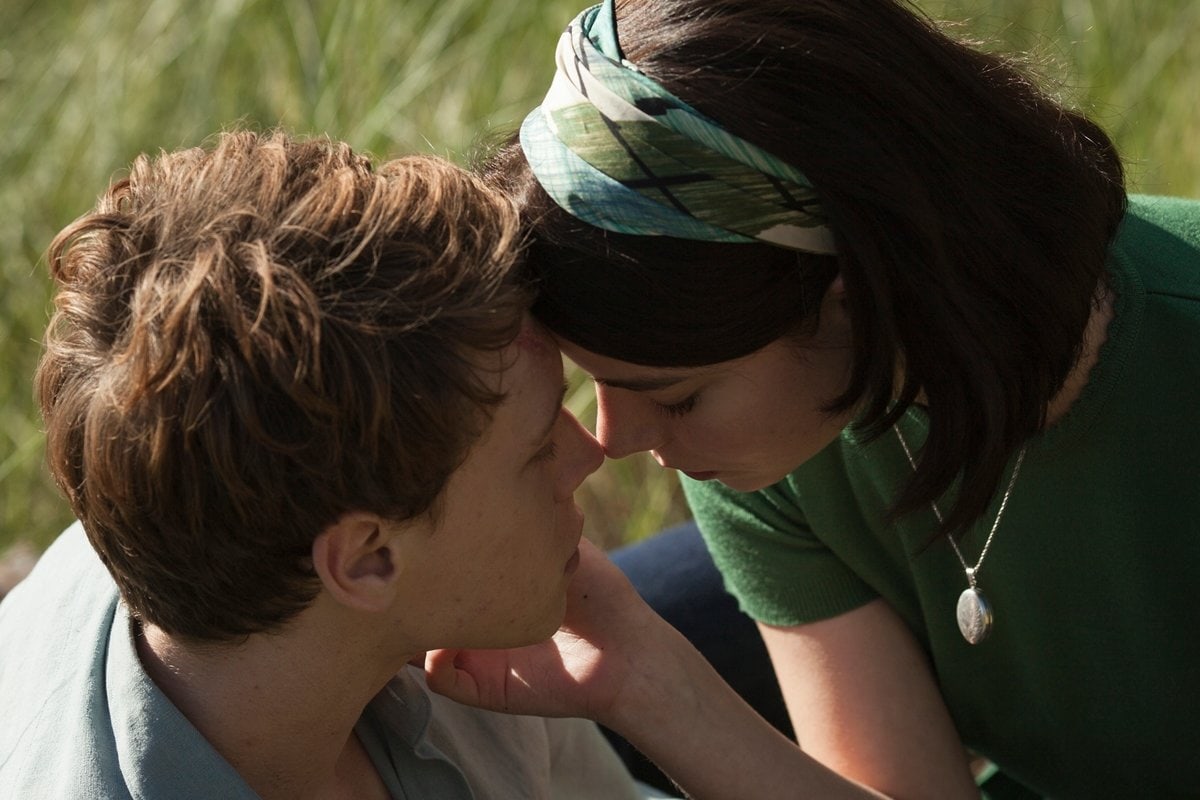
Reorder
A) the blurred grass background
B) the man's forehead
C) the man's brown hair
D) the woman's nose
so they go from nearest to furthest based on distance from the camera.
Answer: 1. the man's brown hair
2. the man's forehead
3. the woman's nose
4. the blurred grass background

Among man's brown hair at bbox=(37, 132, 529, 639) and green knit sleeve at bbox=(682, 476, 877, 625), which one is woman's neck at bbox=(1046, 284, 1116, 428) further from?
man's brown hair at bbox=(37, 132, 529, 639)

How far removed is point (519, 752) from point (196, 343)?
89 cm

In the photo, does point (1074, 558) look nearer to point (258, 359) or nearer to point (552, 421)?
point (552, 421)

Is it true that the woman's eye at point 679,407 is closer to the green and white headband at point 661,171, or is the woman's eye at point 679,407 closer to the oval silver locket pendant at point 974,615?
the green and white headband at point 661,171

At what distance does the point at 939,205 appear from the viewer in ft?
5.54

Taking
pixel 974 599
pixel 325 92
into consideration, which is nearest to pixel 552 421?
pixel 974 599

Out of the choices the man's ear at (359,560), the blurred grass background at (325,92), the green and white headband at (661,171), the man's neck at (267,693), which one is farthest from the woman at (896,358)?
the blurred grass background at (325,92)

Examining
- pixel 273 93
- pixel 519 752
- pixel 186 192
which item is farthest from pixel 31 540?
pixel 186 192

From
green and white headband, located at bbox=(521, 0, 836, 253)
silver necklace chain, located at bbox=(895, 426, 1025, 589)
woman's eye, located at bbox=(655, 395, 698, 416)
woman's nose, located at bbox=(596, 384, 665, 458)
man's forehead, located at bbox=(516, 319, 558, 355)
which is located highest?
green and white headband, located at bbox=(521, 0, 836, 253)

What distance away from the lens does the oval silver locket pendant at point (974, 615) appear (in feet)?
6.97

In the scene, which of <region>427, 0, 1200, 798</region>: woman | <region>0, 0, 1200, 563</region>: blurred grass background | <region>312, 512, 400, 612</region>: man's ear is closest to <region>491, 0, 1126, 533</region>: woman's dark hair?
<region>427, 0, 1200, 798</region>: woman

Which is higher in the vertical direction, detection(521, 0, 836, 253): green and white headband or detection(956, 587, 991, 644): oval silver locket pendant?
detection(521, 0, 836, 253): green and white headband

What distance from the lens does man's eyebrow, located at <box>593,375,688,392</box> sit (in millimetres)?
1765

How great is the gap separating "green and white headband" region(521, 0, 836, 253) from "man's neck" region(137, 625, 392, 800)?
63cm
